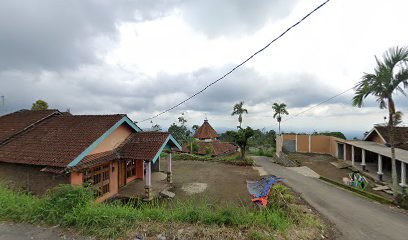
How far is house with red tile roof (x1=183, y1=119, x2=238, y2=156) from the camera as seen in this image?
29844 mm

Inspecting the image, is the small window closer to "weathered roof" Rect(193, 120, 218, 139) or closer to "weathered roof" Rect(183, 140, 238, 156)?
"weathered roof" Rect(183, 140, 238, 156)

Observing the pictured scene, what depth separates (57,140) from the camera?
10.4m

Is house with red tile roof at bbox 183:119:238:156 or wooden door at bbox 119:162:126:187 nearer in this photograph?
wooden door at bbox 119:162:126:187

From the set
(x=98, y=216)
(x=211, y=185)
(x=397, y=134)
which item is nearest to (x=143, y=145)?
(x=211, y=185)

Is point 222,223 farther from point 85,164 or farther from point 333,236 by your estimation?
point 85,164

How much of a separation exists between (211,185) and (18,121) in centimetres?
1272

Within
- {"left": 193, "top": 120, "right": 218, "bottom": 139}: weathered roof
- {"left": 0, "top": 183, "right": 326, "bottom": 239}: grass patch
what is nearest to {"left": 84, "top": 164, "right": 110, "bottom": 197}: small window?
{"left": 0, "top": 183, "right": 326, "bottom": 239}: grass patch

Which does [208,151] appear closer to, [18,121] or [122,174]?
[122,174]

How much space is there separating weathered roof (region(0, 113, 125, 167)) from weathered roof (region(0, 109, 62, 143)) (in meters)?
0.41

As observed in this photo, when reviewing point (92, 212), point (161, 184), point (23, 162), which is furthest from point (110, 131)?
point (92, 212)

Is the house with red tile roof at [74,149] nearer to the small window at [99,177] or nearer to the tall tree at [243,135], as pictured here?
the small window at [99,177]

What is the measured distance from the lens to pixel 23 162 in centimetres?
912

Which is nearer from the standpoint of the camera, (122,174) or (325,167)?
(122,174)

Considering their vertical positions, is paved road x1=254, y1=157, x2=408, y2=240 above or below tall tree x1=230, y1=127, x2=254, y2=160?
below
